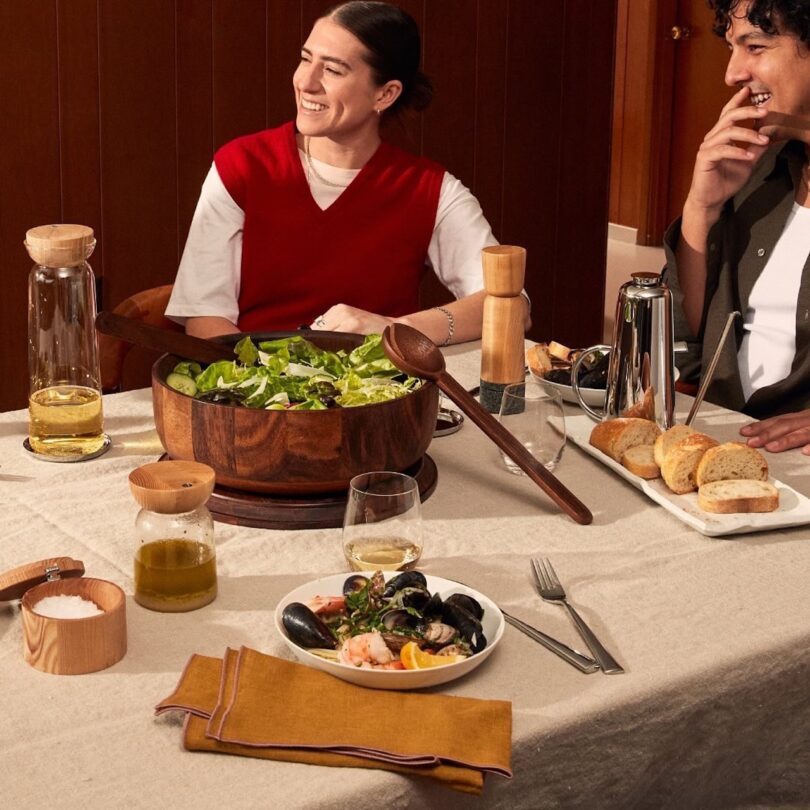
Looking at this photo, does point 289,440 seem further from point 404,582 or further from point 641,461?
point 641,461

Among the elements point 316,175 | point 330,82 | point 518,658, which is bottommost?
point 518,658

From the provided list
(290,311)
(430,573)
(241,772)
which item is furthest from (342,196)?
(241,772)

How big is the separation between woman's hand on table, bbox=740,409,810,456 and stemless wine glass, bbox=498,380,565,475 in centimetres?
31

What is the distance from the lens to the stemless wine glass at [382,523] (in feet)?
4.49

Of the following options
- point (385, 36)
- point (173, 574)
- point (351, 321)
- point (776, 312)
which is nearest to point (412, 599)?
point (173, 574)

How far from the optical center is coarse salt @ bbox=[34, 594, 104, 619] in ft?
3.99

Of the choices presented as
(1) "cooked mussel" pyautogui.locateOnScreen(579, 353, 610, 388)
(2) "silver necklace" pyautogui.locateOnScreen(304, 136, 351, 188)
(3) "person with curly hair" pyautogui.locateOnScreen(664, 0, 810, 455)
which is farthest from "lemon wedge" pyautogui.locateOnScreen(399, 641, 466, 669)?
(2) "silver necklace" pyautogui.locateOnScreen(304, 136, 351, 188)

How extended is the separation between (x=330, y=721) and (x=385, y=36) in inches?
74.8

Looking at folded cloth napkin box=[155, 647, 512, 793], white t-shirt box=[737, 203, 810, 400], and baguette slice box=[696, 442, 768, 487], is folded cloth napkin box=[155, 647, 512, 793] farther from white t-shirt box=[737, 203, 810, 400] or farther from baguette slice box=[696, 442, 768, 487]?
white t-shirt box=[737, 203, 810, 400]

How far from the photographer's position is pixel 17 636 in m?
1.26

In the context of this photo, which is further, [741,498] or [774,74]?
[774,74]

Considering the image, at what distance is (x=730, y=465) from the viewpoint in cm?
160

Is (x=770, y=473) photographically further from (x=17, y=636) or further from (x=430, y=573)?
(x=17, y=636)

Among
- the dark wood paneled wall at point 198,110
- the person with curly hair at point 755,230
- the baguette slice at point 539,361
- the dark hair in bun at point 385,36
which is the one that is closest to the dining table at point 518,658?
the baguette slice at point 539,361
